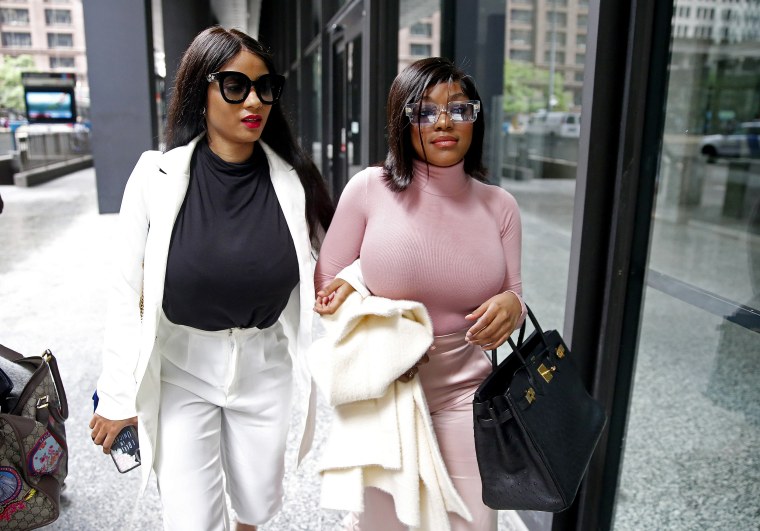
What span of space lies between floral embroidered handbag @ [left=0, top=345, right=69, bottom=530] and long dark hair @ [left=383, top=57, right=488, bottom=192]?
1.45m

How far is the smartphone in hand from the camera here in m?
2.00

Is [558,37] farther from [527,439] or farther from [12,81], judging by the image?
[12,81]

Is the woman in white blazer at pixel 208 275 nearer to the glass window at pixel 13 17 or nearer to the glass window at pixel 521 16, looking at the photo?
the glass window at pixel 521 16

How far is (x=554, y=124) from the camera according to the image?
734 centimetres

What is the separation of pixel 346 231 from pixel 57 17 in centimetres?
6441

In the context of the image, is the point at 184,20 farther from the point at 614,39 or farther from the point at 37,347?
the point at 614,39

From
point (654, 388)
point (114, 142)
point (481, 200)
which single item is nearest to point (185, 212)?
point (481, 200)

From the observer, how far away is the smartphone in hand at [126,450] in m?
2.00

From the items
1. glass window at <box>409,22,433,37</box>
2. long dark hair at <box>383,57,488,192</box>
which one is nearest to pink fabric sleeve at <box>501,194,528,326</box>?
long dark hair at <box>383,57,488,192</box>

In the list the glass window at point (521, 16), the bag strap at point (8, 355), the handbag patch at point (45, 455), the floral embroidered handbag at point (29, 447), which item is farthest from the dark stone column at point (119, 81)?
the handbag patch at point (45, 455)

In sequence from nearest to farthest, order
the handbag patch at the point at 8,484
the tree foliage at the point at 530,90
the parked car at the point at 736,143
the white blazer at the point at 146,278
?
the white blazer at the point at 146,278, the handbag patch at the point at 8,484, the parked car at the point at 736,143, the tree foliage at the point at 530,90

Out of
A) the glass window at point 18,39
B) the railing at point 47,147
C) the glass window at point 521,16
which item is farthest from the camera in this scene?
the glass window at point 18,39

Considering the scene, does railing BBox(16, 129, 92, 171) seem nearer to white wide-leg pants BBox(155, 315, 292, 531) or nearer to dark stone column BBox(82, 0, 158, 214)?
dark stone column BBox(82, 0, 158, 214)

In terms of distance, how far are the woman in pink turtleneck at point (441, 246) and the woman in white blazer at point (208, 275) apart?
0.75 feet
